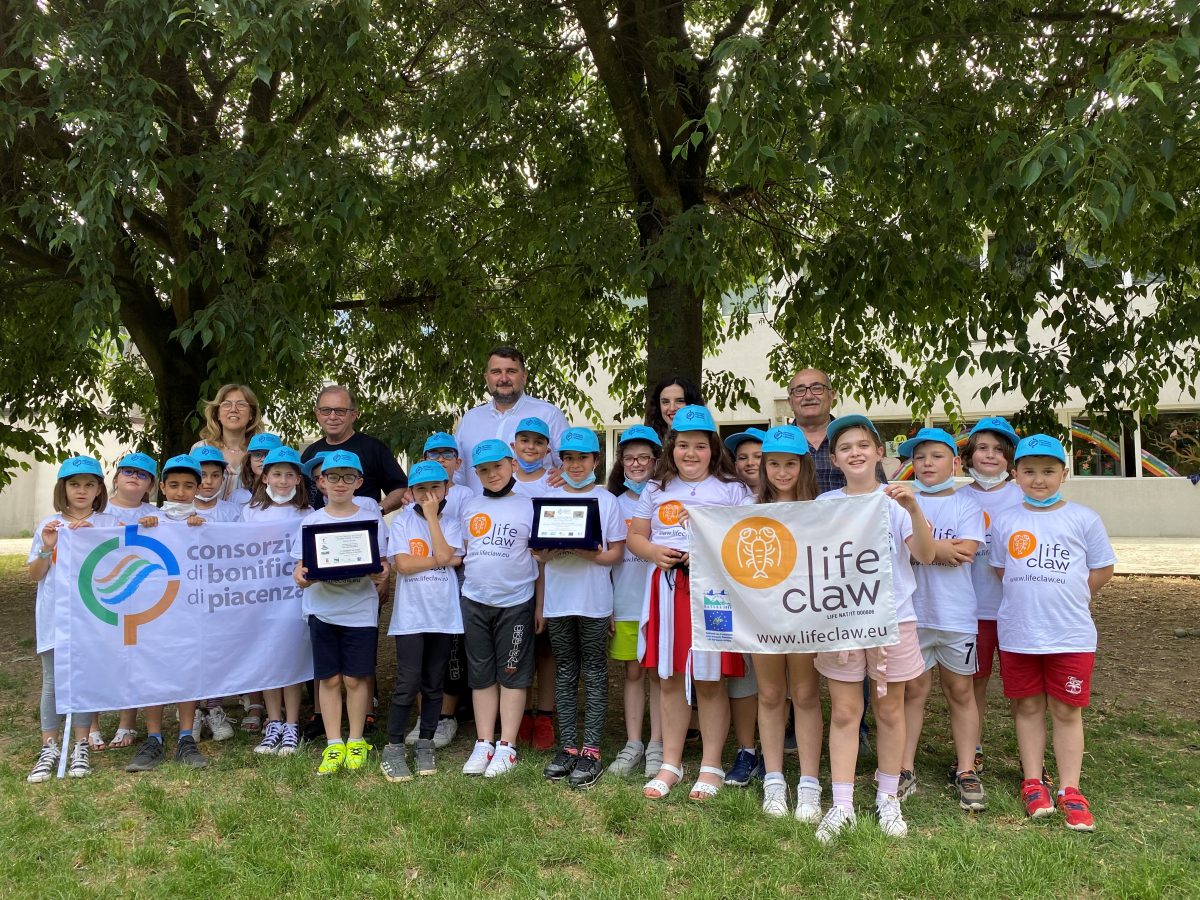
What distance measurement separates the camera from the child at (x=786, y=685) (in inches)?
168

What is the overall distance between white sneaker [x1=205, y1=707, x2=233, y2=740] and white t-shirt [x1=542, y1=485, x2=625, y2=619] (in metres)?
2.29

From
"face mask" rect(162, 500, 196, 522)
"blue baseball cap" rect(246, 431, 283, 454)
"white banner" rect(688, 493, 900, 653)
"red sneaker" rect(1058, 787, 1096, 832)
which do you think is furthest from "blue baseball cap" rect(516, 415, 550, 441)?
"red sneaker" rect(1058, 787, 1096, 832)

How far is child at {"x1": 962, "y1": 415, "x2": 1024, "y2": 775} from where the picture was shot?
180 inches

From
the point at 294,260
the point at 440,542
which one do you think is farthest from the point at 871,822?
the point at 294,260

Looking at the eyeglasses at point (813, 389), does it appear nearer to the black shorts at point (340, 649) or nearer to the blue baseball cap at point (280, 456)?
the black shorts at point (340, 649)

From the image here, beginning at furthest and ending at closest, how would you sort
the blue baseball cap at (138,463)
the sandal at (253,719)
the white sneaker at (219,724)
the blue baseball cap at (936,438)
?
the sandal at (253,719)
the white sneaker at (219,724)
the blue baseball cap at (138,463)
the blue baseball cap at (936,438)

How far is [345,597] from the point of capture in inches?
204

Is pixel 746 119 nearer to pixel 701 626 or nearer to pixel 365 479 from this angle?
pixel 701 626

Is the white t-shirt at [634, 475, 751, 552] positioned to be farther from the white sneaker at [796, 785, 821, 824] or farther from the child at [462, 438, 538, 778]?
the white sneaker at [796, 785, 821, 824]

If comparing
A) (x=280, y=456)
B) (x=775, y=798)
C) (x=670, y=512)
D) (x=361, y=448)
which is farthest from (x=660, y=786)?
(x=280, y=456)

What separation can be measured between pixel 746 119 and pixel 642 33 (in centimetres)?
297

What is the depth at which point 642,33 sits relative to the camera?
715cm

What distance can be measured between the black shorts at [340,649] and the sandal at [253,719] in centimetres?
101

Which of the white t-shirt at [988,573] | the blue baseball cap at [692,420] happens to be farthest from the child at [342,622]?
the white t-shirt at [988,573]
